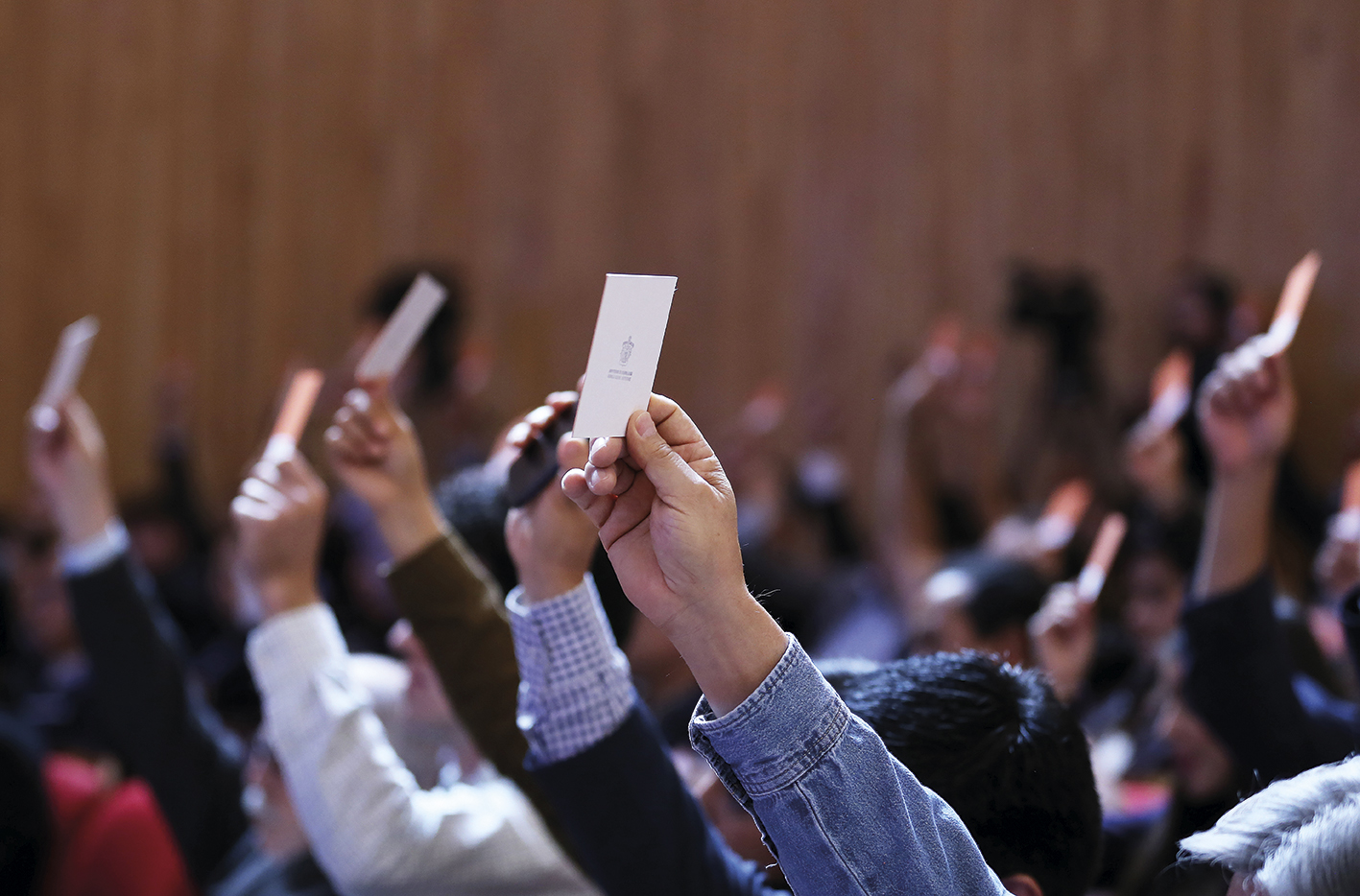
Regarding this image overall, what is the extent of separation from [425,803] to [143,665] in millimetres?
546

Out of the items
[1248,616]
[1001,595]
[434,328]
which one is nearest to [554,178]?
[434,328]

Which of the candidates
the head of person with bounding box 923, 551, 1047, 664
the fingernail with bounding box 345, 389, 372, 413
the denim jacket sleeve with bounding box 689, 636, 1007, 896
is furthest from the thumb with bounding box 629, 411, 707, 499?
the head of person with bounding box 923, 551, 1047, 664

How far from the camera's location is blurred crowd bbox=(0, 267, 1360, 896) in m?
0.73

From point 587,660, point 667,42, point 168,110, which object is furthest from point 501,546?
point 168,110

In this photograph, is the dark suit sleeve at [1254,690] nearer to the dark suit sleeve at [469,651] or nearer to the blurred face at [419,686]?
the dark suit sleeve at [469,651]

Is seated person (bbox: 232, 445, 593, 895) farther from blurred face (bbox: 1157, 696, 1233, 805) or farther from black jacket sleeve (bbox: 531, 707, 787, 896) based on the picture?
blurred face (bbox: 1157, 696, 1233, 805)

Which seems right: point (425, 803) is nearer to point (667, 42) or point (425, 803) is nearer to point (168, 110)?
point (667, 42)

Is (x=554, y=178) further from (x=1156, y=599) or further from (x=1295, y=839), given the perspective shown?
(x=1295, y=839)

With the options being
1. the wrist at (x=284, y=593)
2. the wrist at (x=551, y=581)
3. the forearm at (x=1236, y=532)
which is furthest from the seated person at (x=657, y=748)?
the forearm at (x=1236, y=532)

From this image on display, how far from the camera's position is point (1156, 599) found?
2484mm

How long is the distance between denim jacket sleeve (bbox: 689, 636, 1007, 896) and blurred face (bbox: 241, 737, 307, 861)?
1.07 meters

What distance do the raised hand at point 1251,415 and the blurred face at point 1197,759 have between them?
368 millimetres

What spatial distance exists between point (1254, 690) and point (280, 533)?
109 cm

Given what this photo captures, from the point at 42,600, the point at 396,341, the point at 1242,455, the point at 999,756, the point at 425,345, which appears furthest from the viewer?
the point at 425,345
